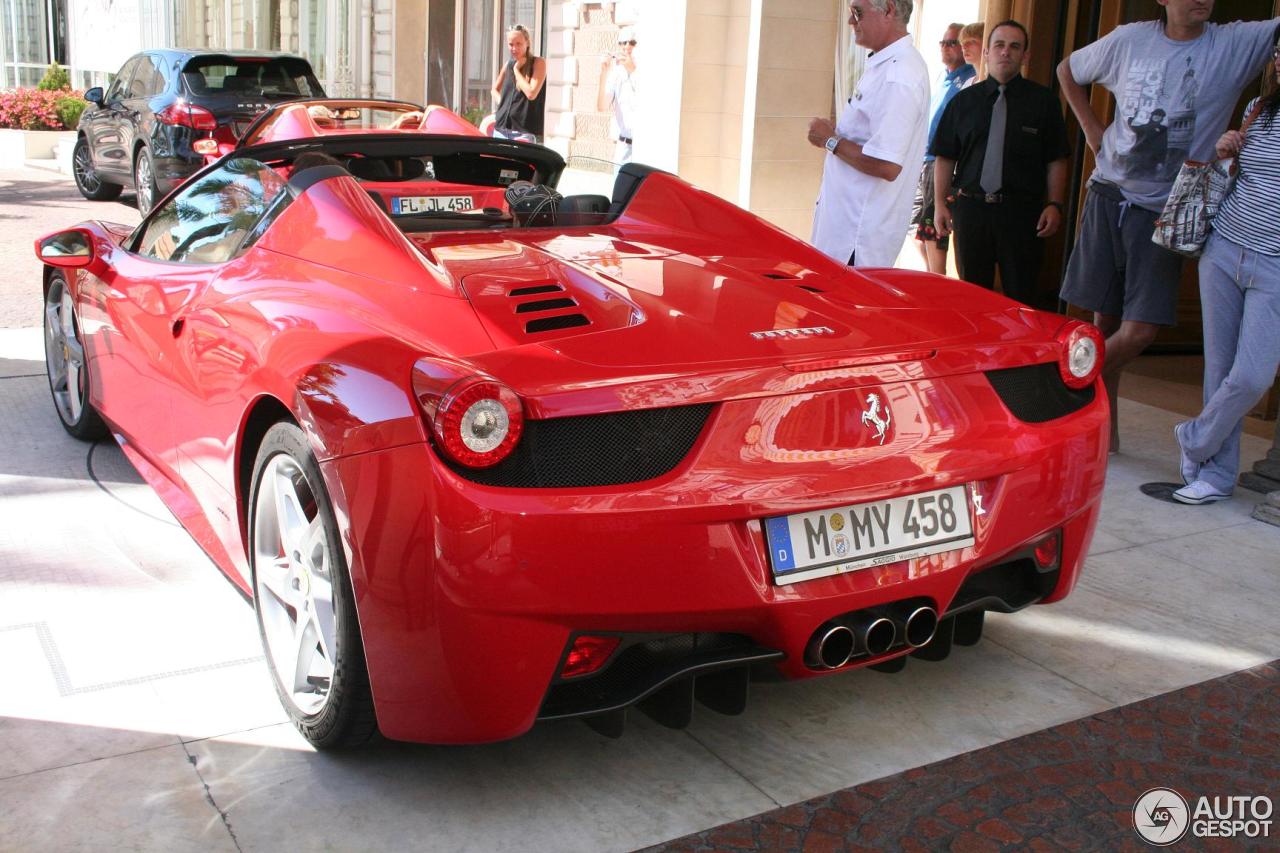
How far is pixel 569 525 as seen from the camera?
7.86ft

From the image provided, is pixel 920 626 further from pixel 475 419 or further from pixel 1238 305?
pixel 1238 305

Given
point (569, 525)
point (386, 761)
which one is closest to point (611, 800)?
point (386, 761)

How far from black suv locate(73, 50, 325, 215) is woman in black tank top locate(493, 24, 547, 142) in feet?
6.23

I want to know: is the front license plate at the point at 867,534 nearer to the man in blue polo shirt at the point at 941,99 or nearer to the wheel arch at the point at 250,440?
the wheel arch at the point at 250,440

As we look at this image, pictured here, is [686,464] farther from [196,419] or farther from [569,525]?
[196,419]

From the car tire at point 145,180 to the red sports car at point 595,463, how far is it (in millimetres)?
10684

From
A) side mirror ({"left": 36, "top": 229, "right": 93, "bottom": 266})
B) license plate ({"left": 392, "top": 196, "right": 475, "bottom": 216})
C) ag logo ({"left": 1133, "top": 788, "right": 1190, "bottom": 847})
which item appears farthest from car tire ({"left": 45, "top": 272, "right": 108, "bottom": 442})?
ag logo ({"left": 1133, "top": 788, "right": 1190, "bottom": 847})

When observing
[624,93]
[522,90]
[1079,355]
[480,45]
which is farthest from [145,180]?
[1079,355]

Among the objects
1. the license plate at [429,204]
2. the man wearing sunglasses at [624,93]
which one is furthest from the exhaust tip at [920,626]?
the man wearing sunglasses at [624,93]

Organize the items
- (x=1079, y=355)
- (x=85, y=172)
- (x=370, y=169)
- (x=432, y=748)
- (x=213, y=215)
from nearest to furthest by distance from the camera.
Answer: (x=432, y=748) < (x=1079, y=355) < (x=213, y=215) < (x=370, y=169) < (x=85, y=172)

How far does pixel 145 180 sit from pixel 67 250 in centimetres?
1008

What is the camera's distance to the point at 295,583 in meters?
2.98

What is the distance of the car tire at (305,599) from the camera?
2.67 metres

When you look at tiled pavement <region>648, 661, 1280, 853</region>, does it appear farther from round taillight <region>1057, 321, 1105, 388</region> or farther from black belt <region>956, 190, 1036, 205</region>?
black belt <region>956, 190, 1036, 205</region>
